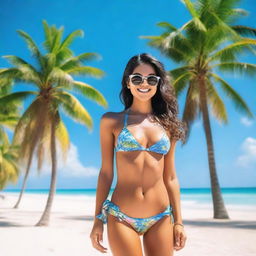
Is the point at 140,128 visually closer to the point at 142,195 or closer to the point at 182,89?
the point at 142,195

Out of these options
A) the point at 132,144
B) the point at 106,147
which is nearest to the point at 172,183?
the point at 132,144

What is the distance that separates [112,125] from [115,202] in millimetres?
559

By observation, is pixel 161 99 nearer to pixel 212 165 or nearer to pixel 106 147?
pixel 106 147

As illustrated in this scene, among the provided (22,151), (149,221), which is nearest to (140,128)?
(149,221)

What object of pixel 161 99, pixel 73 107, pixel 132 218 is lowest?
→ pixel 132 218

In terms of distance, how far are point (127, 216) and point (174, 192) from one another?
0.46 metres

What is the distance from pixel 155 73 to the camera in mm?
2756

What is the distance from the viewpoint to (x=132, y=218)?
91.3 inches

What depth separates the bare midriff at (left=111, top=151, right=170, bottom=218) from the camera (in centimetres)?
235

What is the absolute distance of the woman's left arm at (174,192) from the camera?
97.3 inches

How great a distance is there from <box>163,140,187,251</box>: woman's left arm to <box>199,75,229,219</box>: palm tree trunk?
1361 centimetres

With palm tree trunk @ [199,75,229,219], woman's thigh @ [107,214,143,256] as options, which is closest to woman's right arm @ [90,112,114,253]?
woman's thigh @ [107,214,143,256]

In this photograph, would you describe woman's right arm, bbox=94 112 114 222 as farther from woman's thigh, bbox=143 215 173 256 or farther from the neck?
woman's thigh, bbox=143 215 173 256

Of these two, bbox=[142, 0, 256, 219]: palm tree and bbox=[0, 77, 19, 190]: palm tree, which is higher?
bbox=[142, 0, 256, 219]: palm tree
